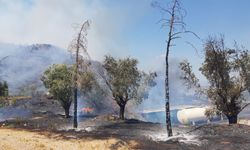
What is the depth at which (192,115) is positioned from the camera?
385 feet

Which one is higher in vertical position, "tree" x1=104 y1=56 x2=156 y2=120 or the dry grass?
"tree" x1=104 y1=56 x2=156 y2=120

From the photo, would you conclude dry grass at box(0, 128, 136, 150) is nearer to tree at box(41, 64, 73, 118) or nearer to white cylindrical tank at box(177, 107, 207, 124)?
tree at box(41, 64, 73, 118)

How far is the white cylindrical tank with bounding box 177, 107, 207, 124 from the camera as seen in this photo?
115000mm

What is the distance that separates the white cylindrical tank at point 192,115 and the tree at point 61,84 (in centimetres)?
6341

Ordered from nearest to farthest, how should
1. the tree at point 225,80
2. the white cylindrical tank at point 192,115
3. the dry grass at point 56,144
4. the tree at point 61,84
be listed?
the dry grass at point 56,144 → the tree at point 225,80 → the tree at point 61,84 → the white cylindrical tank at point 192,115

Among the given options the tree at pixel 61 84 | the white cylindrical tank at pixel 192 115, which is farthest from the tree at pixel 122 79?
the white cylindrical tank at pixel 192 115

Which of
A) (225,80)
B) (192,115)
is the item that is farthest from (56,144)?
(192,115)

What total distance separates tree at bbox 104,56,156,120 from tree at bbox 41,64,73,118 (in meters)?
10.2

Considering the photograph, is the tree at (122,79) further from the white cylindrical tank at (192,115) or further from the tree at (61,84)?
the white cylindrical tank at (192,115)

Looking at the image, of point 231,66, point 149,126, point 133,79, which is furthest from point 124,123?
point 231,66

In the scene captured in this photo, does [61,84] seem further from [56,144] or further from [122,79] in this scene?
[56,144]

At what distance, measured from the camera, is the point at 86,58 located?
41438mm

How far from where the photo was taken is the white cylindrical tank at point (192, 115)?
11500 centimetres

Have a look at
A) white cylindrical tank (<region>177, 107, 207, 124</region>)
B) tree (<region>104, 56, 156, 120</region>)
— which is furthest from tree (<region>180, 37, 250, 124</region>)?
white cylindrical tank (<region>177, 107, 207, 124</region>)
